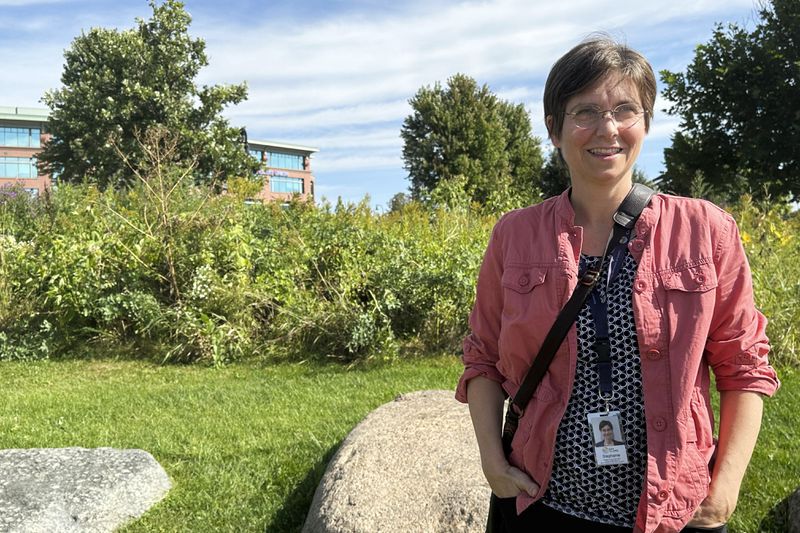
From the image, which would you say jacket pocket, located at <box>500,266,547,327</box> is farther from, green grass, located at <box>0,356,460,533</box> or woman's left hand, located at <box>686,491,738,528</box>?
green grass, located at <box>0,356,460,533</box>

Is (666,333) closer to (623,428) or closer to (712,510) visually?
(623,428)

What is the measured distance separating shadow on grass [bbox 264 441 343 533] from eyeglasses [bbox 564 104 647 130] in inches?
122

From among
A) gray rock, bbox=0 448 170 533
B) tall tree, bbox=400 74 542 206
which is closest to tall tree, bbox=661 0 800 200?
tall tree, bbox=400 74 542 206

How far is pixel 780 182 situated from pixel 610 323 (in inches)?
940

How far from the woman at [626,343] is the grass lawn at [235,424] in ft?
8.19

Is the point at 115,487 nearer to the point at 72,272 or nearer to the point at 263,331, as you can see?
the point at 263,331

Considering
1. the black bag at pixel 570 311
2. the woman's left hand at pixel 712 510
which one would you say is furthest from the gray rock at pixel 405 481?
the woman's left hand at pixel 712 510

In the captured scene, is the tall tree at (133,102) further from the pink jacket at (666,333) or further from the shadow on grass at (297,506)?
the pink jacket at (666,333)

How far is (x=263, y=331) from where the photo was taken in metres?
8.69

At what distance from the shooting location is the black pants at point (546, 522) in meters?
1.64

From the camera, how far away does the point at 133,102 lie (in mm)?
29500

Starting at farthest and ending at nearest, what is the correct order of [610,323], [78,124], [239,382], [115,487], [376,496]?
[78,124] < [239,382] < [115,487] < [376,496] < [610,323]

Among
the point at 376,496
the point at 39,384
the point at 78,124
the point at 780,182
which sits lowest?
the point at 39,384

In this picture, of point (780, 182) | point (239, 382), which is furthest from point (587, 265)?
point (780, 182)
